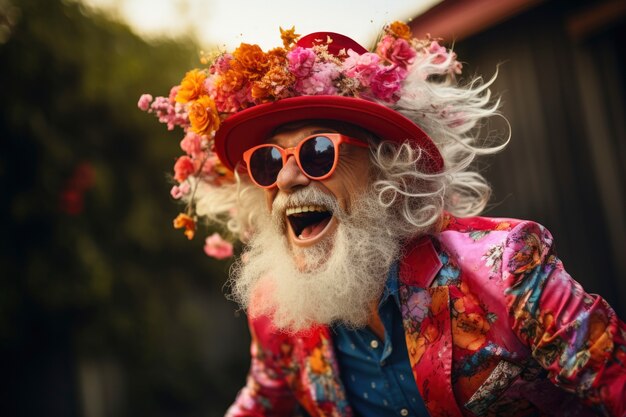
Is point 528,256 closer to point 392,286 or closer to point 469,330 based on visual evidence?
point 469,330

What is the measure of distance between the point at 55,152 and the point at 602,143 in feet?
13.2

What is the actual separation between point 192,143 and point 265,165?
0.46m

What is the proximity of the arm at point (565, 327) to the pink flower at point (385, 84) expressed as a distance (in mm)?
701

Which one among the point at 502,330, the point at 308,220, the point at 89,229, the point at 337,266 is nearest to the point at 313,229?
the point at 308,220

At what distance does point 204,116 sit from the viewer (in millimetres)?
2273

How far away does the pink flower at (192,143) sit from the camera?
260 cm

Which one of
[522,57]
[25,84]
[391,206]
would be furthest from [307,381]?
[25,84]

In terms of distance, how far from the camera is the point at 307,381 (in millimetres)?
2424

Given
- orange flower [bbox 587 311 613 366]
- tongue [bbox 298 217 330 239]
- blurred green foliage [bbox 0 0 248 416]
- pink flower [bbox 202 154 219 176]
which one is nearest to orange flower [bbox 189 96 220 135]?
pink flower [bbox 202 154 219 176]

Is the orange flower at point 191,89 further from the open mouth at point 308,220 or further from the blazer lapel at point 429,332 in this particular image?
the blazer lapel at point 429,332

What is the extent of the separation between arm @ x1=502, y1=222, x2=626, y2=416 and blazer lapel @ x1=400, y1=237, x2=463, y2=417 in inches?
9.7

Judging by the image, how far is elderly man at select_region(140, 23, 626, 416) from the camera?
1.96 metres

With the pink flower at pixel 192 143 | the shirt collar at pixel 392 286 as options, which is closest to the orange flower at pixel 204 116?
the pink flower at pixel 192 143

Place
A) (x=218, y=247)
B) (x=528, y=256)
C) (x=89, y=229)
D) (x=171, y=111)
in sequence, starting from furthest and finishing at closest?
(x=89, y=229)
(x=218, y=247)
(x=171, y=111)
(x=528, y=256)
